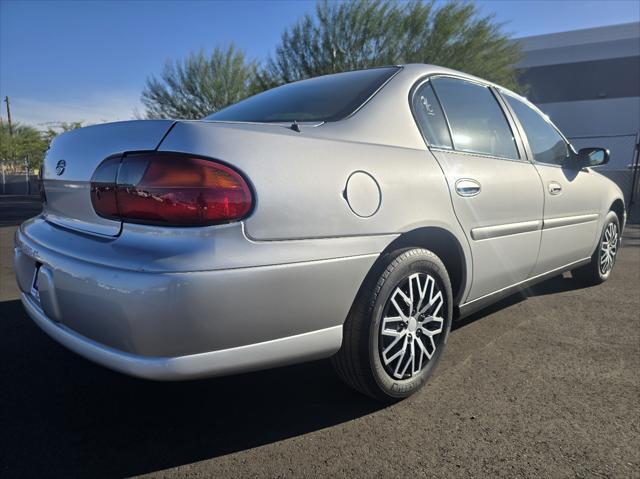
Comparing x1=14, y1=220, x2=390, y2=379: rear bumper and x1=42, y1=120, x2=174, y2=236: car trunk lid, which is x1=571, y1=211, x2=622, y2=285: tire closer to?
x1=14, y1=220, x2=390, y2=379: rear bumper

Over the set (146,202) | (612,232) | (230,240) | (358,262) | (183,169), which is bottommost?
(612,232)

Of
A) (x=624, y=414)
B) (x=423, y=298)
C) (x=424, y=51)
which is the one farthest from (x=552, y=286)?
(x=424, y=51)

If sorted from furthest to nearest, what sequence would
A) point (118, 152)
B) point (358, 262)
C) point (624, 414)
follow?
point (624, 414)
point (358, 262)
point (118, 152)

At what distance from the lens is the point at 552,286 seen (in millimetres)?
4336

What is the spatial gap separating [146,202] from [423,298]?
4.17 feet

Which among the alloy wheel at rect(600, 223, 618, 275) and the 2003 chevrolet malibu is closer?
the 2003 chevrolet malibu

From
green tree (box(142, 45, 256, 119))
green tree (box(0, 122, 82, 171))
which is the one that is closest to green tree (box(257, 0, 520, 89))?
green tree (box(142, 45, 256, 119))

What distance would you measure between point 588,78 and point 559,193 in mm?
28069

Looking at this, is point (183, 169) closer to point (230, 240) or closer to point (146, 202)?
point (146, 202)

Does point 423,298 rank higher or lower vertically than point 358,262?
lower

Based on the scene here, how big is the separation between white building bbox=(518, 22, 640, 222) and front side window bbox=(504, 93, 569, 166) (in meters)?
23.9

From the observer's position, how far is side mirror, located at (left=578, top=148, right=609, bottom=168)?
3.56 meters

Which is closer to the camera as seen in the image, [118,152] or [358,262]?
[118,152]

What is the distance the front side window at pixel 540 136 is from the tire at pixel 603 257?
1015mm
